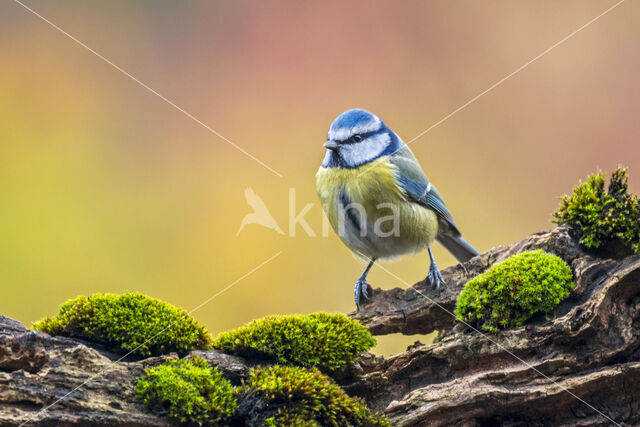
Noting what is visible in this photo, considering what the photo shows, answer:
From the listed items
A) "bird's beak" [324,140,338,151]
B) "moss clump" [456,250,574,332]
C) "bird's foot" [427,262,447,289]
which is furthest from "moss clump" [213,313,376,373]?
"bird's beak" [324,140,338,151]

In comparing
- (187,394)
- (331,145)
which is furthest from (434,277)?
(187,394)

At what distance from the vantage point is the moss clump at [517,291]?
2.66m

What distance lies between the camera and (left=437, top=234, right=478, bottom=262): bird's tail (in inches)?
165

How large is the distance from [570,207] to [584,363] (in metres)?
0.87

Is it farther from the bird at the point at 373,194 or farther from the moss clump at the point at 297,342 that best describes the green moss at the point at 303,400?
the bird at the point at 373,194

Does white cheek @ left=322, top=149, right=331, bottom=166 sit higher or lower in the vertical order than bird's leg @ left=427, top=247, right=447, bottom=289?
higher

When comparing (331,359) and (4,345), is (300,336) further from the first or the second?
(4,345)

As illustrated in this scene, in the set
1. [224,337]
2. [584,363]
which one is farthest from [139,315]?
[584,363]

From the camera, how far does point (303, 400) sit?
223cm

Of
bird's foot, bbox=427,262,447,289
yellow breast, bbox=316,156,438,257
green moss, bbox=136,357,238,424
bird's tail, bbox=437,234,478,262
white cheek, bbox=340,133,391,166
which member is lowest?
green moss, bbox=136,357,238,424

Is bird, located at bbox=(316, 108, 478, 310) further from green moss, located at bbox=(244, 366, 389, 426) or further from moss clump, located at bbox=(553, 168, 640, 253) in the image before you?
green moss, located at bbox=(244, 366, 389, 426)

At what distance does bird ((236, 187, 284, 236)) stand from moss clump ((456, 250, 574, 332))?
85.0 inches

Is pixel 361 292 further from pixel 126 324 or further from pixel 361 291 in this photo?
pixel 126 324

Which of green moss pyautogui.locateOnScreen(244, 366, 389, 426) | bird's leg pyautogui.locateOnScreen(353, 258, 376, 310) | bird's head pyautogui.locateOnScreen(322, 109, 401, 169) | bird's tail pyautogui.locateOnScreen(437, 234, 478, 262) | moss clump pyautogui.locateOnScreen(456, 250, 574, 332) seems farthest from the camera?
bird's tail pyautogui.locateOnScreen(437, 234, 478, 262)
